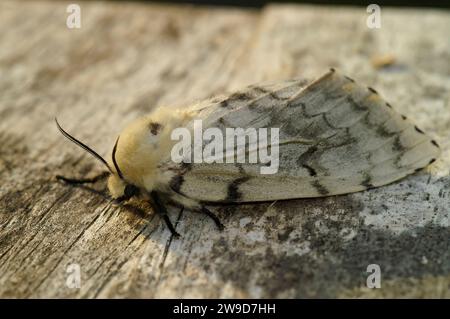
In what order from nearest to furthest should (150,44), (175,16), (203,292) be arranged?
(203,292), (150,44), (175,16)

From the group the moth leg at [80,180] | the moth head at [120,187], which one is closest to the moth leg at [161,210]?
the moth head at [120,187]

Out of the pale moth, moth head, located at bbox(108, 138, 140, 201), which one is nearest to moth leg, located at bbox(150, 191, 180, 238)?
the pale moth

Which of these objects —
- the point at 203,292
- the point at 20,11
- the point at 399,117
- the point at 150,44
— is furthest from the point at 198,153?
the point at 20,11

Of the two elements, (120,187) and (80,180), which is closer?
(120,187)

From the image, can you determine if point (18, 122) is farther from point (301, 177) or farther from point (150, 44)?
point (301, 177)

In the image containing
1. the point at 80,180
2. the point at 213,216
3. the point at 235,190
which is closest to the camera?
the point at 213,216

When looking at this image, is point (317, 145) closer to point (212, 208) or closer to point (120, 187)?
point (212, 208)

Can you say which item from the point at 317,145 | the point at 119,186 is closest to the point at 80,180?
the point at 119,186
